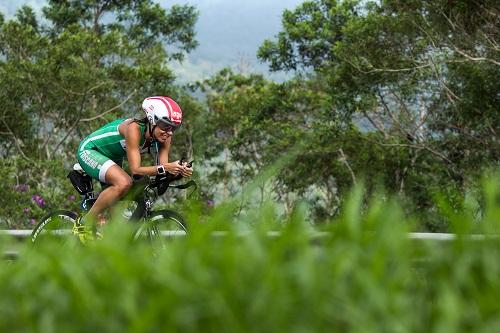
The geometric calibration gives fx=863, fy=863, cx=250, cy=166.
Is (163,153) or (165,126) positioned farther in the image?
(163,153)

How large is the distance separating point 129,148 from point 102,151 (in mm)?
563

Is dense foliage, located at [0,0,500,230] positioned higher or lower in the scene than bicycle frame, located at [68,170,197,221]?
higher

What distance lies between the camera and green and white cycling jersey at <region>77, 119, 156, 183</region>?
7020 millimetres

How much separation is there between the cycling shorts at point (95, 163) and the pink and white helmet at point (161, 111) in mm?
626

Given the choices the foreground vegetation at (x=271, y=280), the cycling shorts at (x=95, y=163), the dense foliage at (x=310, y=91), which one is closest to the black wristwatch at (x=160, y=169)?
the cycling shorts at (x=95, y=163)

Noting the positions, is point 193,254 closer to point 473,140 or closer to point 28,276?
point 28,276

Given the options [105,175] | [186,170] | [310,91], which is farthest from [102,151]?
[310,91]

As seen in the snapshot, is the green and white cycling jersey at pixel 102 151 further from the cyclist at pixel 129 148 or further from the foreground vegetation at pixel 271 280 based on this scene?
the foreground vegetation at pixel 271 280

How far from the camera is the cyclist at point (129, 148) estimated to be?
661cm

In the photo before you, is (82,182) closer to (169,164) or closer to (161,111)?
(169,164)

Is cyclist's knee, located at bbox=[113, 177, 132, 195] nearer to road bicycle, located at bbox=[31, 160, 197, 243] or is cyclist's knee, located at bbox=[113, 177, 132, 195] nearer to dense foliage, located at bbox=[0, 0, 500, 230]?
road bicycle, located at bbox=[31, 160, 197, 243]

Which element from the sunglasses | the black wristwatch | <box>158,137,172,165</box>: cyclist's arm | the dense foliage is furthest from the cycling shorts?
the dense foliage

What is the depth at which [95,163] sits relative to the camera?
7.04 meters

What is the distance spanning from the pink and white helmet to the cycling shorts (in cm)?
63
